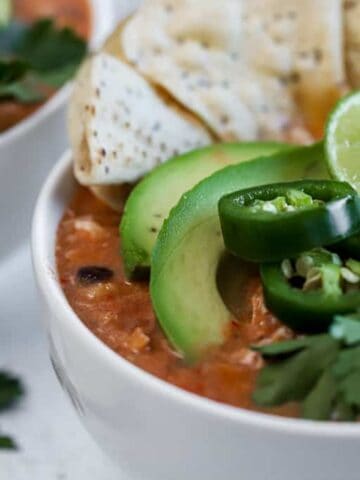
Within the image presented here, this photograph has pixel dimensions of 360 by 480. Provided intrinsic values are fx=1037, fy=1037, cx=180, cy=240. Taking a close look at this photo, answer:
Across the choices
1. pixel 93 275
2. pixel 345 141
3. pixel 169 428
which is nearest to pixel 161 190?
pixel 93 275

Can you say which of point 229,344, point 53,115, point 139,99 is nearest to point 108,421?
point 229,344

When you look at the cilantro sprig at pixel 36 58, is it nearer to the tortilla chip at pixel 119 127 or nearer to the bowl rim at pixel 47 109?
the bowl rim at pixel 47 109

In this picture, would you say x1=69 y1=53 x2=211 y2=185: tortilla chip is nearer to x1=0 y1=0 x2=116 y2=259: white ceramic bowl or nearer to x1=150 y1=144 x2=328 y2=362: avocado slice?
x1=150 y1=144 x2=328 y2=362: avocado slice

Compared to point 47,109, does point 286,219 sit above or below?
above

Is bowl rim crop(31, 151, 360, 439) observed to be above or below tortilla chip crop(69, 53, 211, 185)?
below

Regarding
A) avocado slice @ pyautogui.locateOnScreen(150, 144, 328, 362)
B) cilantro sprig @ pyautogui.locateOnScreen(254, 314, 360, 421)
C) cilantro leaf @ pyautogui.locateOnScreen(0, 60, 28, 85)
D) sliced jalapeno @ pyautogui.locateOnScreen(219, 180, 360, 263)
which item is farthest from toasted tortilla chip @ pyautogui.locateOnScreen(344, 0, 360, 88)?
cilantro sprig @ pyautogui.locateOnScreen(254, 314, 360, 421)

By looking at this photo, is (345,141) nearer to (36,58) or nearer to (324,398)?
(324,398)

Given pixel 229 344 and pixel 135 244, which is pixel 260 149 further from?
pixel 229 344
